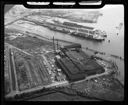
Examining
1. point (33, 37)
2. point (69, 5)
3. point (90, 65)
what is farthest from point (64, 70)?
point (69, 5)

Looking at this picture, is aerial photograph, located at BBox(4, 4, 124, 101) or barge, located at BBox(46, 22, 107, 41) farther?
barge, located at BBox(46, 22, 107, 41)

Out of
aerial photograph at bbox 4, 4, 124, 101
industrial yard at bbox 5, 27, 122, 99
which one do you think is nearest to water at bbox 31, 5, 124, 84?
aerial photograph at bbox 4, 4, 124, 101

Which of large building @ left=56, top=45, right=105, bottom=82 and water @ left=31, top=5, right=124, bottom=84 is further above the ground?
water @ left=31, top=5, right=124, bottom=84

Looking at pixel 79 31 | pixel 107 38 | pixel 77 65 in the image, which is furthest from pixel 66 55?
pixel 107 38

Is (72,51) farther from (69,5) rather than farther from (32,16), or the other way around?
(69,5)

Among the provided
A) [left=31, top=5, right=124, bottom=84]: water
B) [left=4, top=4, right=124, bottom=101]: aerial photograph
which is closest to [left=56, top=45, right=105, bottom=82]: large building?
[left=4, top=4, right=124, bottom=101]: aerial photograph

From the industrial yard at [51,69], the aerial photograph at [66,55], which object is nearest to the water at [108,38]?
the aerial photograph at [66,55]

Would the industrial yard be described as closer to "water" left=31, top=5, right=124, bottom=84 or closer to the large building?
the large building
